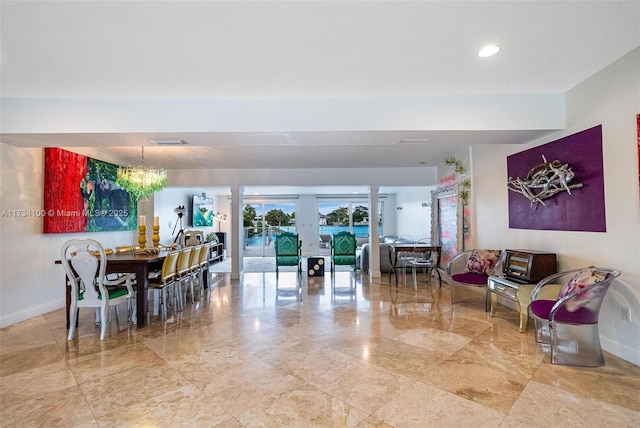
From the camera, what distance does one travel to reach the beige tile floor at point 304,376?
2.02 metres

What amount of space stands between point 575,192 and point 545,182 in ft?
1.19

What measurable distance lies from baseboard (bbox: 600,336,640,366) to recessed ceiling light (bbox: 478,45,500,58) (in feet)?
9.43

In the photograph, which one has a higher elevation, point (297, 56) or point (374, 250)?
point (297, 56)

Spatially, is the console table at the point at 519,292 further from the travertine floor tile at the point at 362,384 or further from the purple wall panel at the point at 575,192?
the travertine floor tile at the point at 362,384

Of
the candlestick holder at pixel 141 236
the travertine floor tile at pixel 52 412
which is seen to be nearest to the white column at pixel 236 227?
the candlestick holder at pixel 141 236

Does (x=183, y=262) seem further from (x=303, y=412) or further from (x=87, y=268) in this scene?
(x=303, y=412)

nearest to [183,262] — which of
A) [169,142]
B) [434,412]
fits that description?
[169,142]

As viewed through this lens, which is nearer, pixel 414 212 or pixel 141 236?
pixel 141 236

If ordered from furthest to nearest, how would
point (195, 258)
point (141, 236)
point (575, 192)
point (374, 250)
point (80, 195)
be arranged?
point (374, 250) < point (195, 258) < point (80, 195) < point (141, 236) < point (575, 192)

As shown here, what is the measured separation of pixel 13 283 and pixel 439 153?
6867 mm

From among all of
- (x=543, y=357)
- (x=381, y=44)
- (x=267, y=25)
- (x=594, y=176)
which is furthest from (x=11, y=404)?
(x=594, y=176)

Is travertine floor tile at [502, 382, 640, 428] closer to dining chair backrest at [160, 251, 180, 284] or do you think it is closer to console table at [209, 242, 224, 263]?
dining chair backrest at [160, 251, 180, 284]

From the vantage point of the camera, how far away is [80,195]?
193 inches

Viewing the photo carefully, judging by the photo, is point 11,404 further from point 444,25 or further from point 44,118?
point 444,25
